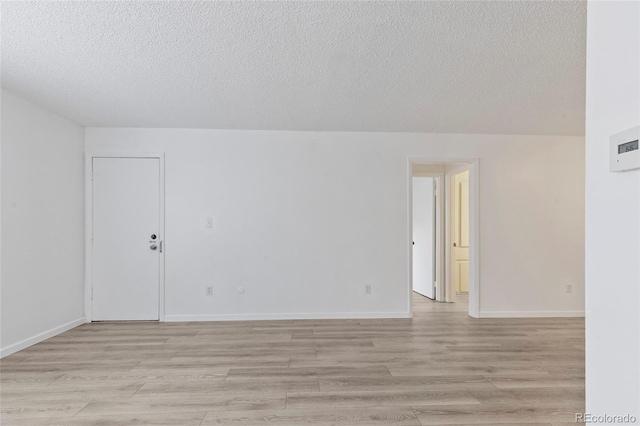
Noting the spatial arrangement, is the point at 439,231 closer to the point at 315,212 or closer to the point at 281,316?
the point at 315,212

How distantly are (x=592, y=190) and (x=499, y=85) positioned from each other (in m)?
2.37

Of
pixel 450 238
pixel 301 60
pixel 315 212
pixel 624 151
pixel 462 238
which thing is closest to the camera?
pixel 624 151

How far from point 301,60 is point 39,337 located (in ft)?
12.0

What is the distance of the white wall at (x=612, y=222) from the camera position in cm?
90

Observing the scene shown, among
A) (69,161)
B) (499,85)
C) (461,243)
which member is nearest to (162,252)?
(69,161)

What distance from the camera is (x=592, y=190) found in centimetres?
104

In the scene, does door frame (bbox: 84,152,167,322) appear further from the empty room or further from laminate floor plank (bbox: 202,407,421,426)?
laminate floor plank (bbox: 202,407,421,426)

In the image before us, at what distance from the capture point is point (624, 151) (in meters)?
0.91

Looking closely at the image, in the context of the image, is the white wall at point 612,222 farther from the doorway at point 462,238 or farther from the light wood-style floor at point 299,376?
the doorway at point 462,238

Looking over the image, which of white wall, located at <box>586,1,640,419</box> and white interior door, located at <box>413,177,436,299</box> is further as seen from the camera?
white interior door, located at <box>413,177,436,299</box>

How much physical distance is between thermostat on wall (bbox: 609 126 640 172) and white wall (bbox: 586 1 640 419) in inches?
0.8

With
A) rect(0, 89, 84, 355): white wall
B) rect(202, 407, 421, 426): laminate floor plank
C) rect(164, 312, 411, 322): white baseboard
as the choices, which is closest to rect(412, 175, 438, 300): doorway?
rect(164, 312, 411, 322): white baseboard

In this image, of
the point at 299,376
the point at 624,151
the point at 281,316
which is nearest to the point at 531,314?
the point at 281,316

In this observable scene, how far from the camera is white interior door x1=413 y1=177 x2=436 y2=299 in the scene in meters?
5.85
